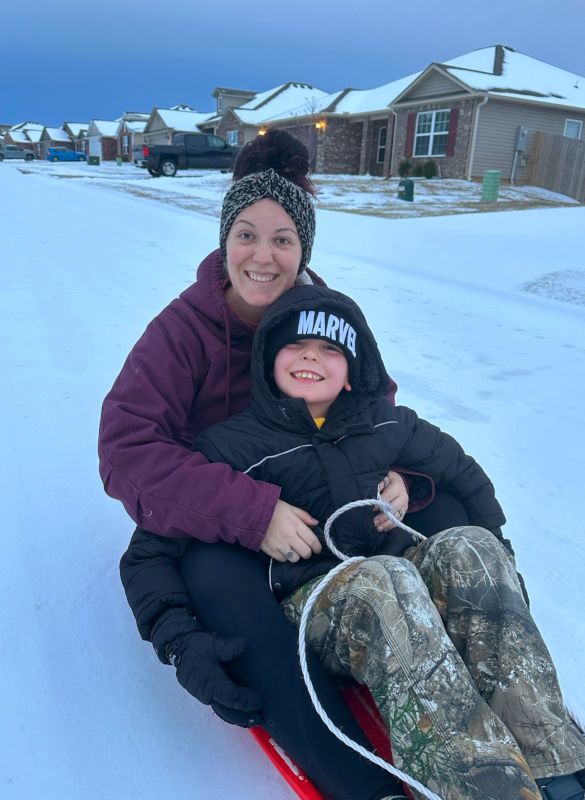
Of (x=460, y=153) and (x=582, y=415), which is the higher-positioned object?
(x=460, y=153)

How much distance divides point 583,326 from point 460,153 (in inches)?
615

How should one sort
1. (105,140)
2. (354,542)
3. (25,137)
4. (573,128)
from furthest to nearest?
(25,137) → (105,140) → (573,128) → (354,542)

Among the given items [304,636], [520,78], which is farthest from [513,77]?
[304,636]

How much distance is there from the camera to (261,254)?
1.76 meters

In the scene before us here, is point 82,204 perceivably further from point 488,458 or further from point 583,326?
point 488,458

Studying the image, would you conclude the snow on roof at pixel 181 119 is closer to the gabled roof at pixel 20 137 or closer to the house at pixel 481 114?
the house at pixel 481 114

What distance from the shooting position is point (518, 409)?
10.2ft

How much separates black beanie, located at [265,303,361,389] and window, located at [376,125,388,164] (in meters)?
23.1

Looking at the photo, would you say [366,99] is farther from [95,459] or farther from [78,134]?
[78,134]

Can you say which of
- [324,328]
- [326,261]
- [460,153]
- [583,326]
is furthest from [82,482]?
[460,153]

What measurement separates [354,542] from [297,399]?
384mm

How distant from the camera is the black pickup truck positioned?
20922mm

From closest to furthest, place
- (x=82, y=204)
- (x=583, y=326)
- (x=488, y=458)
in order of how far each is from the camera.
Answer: (x=488, y=458), (x=583, y=326), (x=82, y=204)

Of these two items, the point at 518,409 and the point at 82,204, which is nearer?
the point at 518,409
